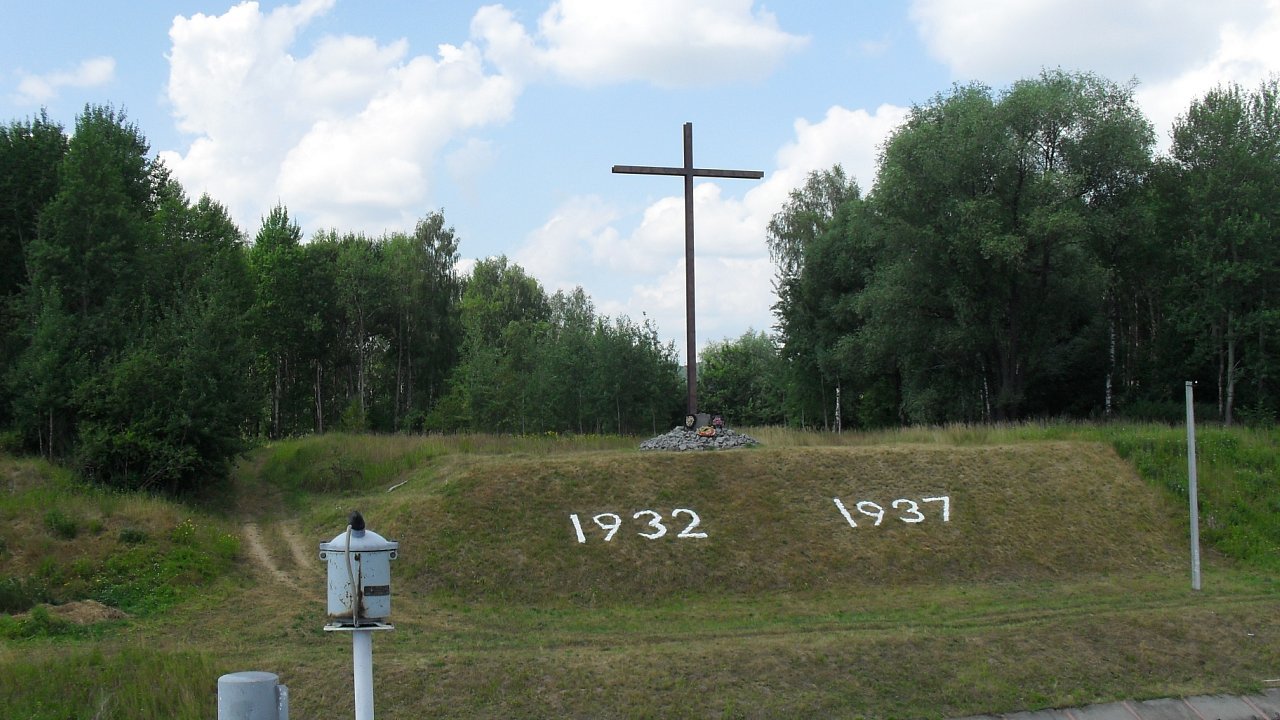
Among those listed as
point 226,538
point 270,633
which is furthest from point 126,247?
point 270,633

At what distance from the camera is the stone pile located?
24.8 meters

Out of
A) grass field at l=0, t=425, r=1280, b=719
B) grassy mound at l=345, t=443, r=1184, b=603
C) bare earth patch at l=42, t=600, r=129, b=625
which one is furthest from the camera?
grassy mound at l=345, t=443, r=1184, b=603

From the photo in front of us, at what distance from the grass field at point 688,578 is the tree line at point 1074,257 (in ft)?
29.0

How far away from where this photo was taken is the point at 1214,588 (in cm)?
1836

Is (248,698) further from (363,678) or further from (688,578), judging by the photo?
(688,578)

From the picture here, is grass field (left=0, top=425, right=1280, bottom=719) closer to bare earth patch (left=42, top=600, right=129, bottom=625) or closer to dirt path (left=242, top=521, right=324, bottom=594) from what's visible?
dirt path (left=242, top=521, right=324, bottom=594)

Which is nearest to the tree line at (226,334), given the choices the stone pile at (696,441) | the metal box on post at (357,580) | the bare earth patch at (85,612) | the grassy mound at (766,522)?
the grassy mound at (766,522)

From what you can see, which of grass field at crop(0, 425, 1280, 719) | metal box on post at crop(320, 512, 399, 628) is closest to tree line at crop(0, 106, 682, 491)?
grass field at crop(0, 425, 1280, 719)

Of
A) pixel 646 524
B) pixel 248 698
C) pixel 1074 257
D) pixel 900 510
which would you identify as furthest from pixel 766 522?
pixel 1074 257

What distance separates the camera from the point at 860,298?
138 feet

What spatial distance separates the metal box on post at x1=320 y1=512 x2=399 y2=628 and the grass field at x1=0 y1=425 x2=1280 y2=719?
6.87 metres

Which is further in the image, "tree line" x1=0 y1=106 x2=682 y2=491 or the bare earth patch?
"tree line" x1=0 y1=106 x2=682 y2=491

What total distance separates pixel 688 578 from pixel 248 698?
1445 cm

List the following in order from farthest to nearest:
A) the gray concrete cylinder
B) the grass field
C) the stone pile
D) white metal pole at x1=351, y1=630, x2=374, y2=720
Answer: the stone pile < the grass field < white metal pole at x1=351, y1=630, x2=374, y2=720 < the gray concrete cylinder
